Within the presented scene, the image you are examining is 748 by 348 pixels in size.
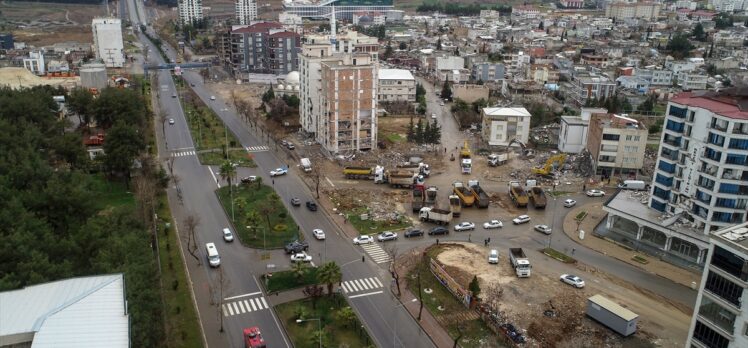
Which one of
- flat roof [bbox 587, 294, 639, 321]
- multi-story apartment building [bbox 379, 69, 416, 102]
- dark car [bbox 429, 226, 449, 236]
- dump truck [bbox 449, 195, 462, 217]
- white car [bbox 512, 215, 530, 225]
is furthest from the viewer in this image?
multi-story apartment building [bbox 379, 69, 416, 102]

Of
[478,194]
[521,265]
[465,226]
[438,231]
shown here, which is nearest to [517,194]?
[478,194]

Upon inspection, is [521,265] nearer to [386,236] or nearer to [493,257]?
[493,257]

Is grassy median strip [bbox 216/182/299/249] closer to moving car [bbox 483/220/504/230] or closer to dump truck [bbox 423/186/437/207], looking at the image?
dump truck [bbox 423/186/437/207]

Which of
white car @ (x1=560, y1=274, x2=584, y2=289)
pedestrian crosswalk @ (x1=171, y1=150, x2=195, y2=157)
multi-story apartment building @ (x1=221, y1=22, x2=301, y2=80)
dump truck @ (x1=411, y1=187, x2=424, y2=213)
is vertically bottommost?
white car @ (x1=560, y1=274, x2=584, y2=289)

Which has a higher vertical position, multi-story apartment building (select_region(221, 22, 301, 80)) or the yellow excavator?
multi-story apartment building (select_region(221, 22, 301, 80))

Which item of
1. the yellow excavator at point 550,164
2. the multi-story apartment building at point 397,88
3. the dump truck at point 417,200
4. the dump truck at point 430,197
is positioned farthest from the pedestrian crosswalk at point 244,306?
the multi-story apartment building at point 397,88

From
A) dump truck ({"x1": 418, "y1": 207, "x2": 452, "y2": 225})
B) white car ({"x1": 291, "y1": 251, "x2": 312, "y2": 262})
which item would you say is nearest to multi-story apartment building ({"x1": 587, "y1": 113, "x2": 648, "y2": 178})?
dump truck ({"x1": 418, "y1": 207, "x2": 452, "y2": 225})

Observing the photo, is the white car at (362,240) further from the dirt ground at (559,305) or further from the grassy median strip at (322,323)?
the grassy median strip at (322,323)
